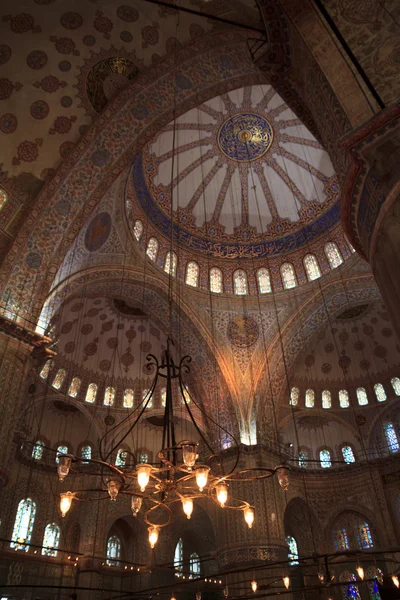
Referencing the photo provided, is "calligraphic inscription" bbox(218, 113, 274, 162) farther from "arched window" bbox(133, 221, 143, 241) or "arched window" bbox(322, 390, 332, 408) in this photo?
"arched window" bbox(322, 390, 332, 408)

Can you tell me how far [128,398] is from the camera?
51.4 feet

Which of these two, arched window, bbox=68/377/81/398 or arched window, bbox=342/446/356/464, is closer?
arched window, bbox=68/377/81/398

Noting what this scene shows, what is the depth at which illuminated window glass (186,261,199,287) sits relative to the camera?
14.5 m

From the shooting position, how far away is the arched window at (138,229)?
13180 millimetres

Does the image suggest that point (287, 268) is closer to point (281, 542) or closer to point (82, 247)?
point (82, 247)

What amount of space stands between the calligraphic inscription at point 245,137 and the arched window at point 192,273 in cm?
382

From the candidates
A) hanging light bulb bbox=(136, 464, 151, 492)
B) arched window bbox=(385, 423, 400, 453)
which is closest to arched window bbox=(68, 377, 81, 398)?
hanging light bulb bbox=(136, 464, 151, 492)

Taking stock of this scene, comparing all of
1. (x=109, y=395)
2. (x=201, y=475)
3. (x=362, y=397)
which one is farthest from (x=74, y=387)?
(x=201, y=475)

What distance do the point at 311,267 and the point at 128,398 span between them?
7.66m

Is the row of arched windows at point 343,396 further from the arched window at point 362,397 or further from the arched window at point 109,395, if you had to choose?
the arched window at point 109,395

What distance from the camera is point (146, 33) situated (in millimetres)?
8297

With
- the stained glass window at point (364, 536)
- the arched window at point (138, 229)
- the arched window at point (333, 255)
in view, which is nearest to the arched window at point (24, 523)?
the arched window at point (138, 229)

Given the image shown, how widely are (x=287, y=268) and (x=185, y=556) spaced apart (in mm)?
10495

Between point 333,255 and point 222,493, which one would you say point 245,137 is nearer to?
point 333,255
